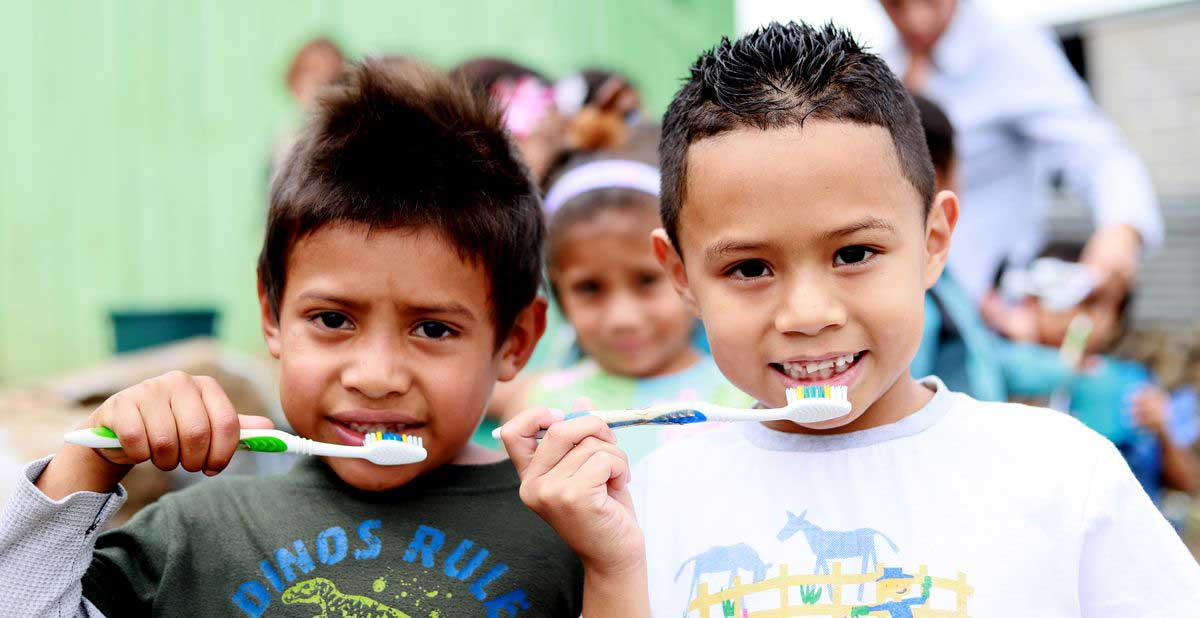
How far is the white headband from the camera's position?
2.22 metres

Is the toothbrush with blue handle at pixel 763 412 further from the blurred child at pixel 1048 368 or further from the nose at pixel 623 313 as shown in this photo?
the blurred child at pixel 1048 368

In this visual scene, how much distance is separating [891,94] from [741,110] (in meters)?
0.21

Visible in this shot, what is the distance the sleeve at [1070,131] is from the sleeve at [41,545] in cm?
281

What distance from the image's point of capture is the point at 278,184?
4.90 feet

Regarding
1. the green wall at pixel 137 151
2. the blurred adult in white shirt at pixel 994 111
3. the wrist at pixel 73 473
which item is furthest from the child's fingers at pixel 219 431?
the green wall at pixel 137 151

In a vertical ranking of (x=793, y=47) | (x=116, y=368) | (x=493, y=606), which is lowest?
(x=493, y=606)

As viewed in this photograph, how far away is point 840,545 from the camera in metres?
1.18

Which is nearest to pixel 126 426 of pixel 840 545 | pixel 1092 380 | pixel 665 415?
pixel 665 415

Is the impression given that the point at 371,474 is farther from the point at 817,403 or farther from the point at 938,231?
the point at 938,231

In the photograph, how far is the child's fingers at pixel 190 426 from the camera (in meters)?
1.17

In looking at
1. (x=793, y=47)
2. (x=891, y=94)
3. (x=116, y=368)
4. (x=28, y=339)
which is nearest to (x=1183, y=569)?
(x=891, y=94)

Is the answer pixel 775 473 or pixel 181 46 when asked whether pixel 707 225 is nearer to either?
pixel 775 473

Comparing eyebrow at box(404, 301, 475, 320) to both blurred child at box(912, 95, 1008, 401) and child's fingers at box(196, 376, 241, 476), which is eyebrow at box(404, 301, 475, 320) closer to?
child's fingers at box(196, 376, 241, 476)

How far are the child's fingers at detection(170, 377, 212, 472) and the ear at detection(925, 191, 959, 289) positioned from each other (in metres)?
0.88
